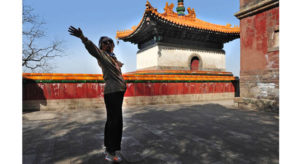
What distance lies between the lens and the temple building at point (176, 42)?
10305 millimetres

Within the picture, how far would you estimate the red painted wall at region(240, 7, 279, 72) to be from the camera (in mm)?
5191

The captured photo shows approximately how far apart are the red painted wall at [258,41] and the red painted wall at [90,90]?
8.23ft

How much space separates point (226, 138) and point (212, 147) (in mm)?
527

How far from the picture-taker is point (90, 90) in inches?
237

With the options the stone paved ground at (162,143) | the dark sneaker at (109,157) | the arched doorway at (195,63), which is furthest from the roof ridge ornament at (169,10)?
the dark sneaker at (109,157)

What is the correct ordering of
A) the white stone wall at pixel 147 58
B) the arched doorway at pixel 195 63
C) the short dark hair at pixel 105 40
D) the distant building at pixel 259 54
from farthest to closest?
the arched doorway at pixel 195 63
the white stone wall at pixel 147 58
the distant building at pixel 259 54
the short dark hair at pixel 105 40

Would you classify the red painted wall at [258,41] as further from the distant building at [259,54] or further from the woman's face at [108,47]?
the woman's face at [108,47]

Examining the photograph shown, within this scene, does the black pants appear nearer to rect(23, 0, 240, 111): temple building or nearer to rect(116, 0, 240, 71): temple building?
rect(23, 0, 240, 111): temple building

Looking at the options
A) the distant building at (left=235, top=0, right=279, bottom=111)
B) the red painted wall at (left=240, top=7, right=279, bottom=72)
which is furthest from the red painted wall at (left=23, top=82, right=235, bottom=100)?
the red painted wall at (left=240, top=7, right=279, bottom=72)

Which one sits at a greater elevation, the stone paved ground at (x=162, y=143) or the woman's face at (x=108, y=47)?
the woman's face at (x=108, y=47)

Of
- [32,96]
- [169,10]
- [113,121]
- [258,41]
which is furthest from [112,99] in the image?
[169,10]

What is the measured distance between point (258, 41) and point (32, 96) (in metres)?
7.52

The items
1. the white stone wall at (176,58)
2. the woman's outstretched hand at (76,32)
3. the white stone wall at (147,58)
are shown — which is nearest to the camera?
the woman's outstretched hand at (76,32)

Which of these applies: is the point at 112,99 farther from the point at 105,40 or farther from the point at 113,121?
the point at 105,40
